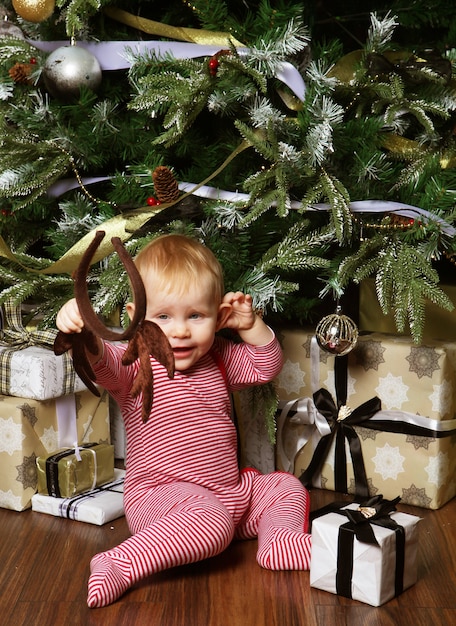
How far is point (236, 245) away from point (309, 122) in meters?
0.26

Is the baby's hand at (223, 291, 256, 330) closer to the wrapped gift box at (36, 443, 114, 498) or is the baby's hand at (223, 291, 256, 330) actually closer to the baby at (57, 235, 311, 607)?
the baby at (57, 235, 311, 607)

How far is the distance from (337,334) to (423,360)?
0.17m

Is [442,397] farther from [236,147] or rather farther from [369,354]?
[236,147]

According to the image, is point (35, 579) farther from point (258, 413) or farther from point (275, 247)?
point (275, 247)

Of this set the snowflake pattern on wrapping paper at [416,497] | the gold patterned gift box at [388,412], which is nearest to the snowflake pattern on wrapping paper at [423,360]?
the gold patterned gift box at [388,412]

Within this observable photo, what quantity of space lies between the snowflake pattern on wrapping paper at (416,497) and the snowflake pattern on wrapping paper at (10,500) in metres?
0.72

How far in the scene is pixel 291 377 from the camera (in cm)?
156

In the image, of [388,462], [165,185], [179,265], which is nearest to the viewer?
[179,265]

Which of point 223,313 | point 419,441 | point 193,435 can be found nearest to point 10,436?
point 193,435

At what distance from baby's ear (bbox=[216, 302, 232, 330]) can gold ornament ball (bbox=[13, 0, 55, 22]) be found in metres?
0.63

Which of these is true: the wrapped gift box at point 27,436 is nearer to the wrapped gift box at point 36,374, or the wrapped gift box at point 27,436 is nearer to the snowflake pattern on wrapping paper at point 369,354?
the wrapped gift box at point 36,374

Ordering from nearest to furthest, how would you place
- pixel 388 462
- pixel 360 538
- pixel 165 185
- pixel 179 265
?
pixel 360 538 → pixel 179 265 → pixel 165 185 → pixel 388 462

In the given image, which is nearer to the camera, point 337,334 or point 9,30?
point 337,334

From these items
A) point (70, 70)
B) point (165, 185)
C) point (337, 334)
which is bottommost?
point (337, 334)
